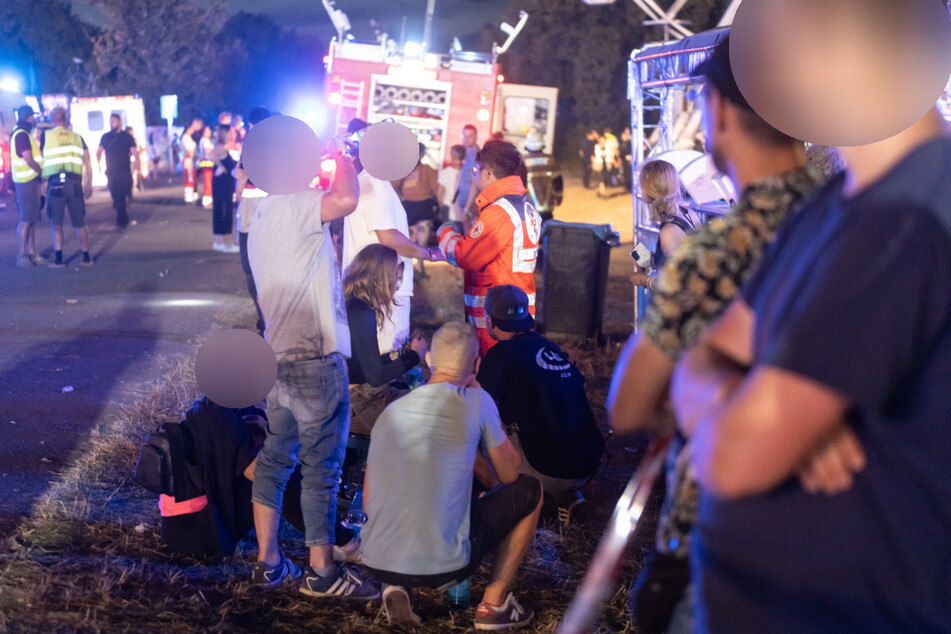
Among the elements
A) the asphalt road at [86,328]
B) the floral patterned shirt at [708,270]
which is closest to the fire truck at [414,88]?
the asphalt road at [86,328]

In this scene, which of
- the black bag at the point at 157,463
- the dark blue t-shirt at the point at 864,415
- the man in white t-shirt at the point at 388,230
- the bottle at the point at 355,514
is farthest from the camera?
the man in white t-shirt at the point at 388,230

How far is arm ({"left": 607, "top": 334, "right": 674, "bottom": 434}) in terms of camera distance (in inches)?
60.0

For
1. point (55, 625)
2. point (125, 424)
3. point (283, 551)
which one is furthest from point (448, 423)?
point (125, 424)

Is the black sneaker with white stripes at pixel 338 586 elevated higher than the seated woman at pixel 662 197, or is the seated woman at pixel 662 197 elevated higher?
the seated woman at pixel 662 197

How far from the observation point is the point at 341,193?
3.66 m

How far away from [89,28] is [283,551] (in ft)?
158

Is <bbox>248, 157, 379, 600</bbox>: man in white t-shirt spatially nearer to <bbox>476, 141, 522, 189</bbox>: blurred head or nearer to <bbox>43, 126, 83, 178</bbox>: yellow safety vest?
<bbox>476, 141, 522, 189</bbox>: blurred head

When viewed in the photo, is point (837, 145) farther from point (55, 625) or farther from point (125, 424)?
point (125, 424)

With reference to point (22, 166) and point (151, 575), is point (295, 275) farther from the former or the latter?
point (22, 166)

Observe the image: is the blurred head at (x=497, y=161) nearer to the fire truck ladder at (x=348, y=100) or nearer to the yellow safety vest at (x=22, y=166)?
the yellow safety vest at (x=22, y=166)

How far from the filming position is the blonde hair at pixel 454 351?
3.46m

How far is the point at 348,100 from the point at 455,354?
13.2m

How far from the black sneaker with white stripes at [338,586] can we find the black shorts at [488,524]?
44cm

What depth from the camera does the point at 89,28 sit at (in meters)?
45.8
